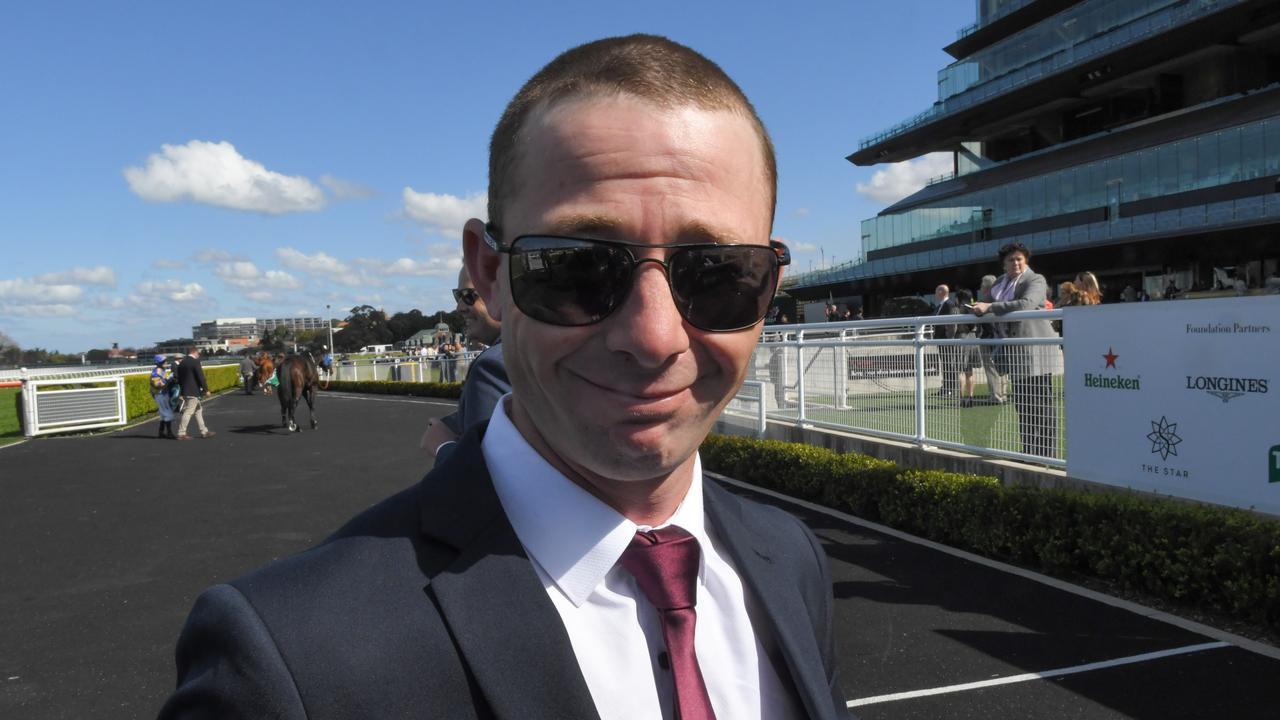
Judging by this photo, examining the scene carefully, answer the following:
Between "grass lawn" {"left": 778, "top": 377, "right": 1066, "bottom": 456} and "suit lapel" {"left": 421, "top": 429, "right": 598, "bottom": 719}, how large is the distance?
6.74 meters

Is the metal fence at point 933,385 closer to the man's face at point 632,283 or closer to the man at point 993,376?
the man at point 993,376

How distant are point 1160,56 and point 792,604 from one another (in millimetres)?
41233

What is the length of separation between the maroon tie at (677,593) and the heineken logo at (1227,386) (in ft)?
18.4

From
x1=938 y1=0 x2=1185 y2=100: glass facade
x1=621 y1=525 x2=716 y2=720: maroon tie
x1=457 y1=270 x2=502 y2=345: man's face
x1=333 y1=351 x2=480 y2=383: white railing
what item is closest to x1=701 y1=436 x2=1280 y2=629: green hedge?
x1=457 y1=270 x2=502 y2=345: man's face

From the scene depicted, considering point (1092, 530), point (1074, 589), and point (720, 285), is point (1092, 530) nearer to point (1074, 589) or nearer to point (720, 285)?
point (1074, 589)

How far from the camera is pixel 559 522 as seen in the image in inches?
45.6

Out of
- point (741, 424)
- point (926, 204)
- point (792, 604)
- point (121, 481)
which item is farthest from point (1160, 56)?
point (792, 604)

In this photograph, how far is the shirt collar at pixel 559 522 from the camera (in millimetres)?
1146

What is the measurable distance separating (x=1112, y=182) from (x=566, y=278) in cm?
4050

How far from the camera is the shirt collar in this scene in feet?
3.76

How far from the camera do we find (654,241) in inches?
46.2

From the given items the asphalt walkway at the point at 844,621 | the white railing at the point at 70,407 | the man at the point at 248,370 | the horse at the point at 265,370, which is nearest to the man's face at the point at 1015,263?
the asphalt walkway at the point at 844,621

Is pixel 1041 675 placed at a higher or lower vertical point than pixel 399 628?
lower

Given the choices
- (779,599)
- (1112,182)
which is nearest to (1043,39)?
(1112,182)
